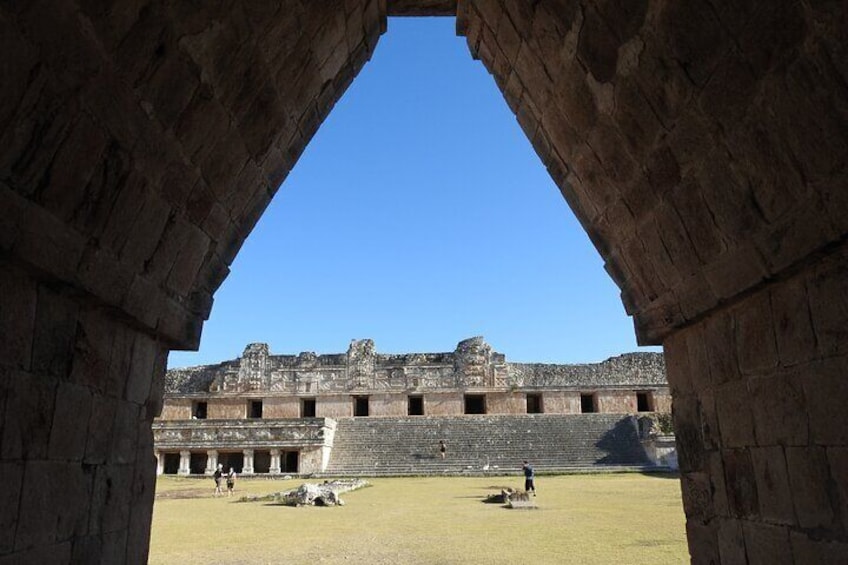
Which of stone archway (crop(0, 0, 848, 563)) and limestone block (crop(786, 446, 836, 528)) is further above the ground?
stone archway (crop(0, 0, 848, 563))

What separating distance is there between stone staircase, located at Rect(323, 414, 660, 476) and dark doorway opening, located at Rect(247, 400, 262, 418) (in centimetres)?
603

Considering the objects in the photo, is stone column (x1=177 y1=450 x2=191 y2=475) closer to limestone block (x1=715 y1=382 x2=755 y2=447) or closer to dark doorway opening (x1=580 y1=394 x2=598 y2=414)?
dark doorway opening (x1=580 y1=394 x2=598 y2=414)

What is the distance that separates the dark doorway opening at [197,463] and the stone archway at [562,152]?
2542 centimetres

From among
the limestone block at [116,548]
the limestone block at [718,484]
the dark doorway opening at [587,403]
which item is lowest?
the limestone block at [116,548]

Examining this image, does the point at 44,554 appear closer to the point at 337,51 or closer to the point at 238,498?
the point at 337,51

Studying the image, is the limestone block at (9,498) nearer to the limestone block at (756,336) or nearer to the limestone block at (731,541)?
the limestone block at (756,336)

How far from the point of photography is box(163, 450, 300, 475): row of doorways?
1073 inches

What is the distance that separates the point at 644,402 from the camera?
112 feet

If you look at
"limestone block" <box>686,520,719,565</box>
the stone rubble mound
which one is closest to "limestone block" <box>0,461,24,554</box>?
"limestone block" <box>686,520,719,565</box>

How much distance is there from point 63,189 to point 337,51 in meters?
2.49

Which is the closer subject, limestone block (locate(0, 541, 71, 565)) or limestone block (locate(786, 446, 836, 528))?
limestone block (locate(0, 541, 71, 565))

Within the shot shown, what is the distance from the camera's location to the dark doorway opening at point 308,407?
34.1m

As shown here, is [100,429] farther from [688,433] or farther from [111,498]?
[688,433]

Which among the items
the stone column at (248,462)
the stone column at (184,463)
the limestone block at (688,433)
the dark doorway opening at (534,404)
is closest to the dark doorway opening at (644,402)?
the dark doorway opening at (534,404)
